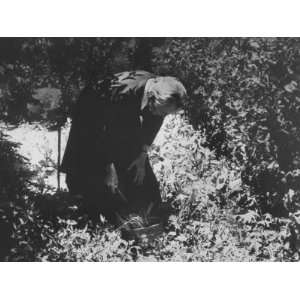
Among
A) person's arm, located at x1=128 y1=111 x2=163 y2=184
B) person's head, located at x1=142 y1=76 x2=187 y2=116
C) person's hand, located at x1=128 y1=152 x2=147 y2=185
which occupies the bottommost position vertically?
person's hand, located at x1=128 y1=152 x2=147 y2=185

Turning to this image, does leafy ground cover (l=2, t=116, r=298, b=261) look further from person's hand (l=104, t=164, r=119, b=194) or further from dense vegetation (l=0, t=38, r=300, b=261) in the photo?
person's hand (l=104, t=164, r=119, b=194)

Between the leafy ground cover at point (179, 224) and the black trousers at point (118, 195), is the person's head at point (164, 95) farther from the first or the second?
the black trousers at point (118, 195)

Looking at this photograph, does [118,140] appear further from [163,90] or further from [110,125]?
[163,90]

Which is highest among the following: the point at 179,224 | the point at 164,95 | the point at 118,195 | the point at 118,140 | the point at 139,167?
the point at 164,95

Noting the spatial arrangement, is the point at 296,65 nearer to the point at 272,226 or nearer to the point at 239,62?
the point at 239,62

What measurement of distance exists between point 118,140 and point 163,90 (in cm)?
42

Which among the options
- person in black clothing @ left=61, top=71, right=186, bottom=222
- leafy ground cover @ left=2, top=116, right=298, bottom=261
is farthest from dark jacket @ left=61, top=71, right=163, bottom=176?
leafy ground cover @ left=2, top=116, right=298, bottom=261

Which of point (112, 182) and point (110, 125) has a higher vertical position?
point (110, 125)

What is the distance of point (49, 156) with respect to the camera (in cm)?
263

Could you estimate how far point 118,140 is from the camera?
8.58 feet

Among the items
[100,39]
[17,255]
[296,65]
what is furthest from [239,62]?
[17,255]

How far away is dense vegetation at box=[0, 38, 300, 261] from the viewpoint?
2592mm

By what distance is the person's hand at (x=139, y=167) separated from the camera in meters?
2.62

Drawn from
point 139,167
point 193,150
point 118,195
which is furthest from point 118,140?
point 193,150
